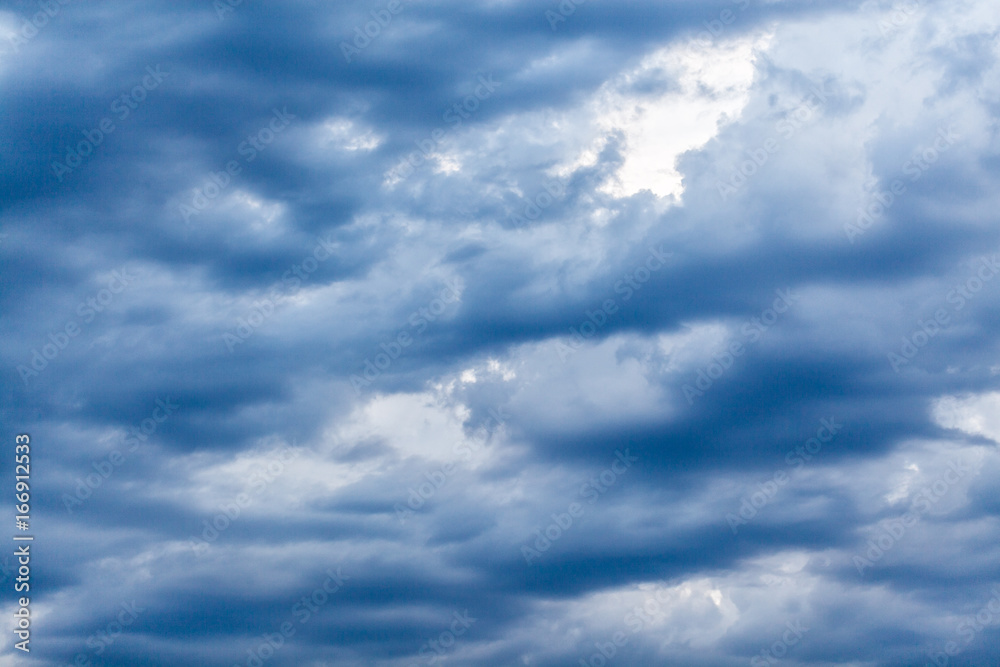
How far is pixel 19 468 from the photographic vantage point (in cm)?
8931

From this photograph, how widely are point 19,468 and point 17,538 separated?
10.6 meters

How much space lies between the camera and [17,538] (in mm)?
→ 84500

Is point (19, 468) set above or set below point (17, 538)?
above
